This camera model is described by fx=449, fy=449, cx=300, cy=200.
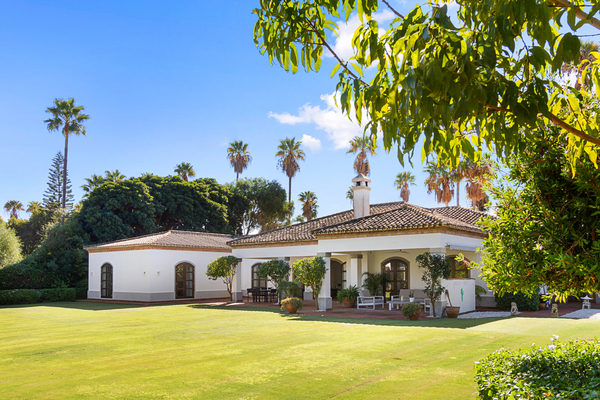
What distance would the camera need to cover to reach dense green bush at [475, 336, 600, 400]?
3.92 m

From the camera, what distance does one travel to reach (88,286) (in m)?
31.3

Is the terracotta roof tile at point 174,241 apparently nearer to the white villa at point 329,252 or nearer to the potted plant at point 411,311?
the white villa at point 329,252

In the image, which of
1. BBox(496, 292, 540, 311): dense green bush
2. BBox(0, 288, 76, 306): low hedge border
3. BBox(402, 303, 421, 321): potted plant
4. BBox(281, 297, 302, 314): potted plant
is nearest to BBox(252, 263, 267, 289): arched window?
BBox(281, 297, 302, 314): potted plant

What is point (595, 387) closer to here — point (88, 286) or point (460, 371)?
point (460, 371)

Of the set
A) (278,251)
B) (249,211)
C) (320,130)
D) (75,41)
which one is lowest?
(278,251)

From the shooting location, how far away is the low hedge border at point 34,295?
87.8 feet

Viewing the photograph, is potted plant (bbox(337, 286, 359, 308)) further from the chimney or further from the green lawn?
the green lawn

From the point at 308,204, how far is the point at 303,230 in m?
24.2

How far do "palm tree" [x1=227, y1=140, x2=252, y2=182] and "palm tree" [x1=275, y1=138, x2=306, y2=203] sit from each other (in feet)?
13.5

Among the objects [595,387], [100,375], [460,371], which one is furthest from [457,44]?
[100,375]

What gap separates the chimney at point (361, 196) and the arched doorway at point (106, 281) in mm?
17068

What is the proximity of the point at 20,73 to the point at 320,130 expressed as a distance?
16.8 metres

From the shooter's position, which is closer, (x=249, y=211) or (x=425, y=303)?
(x=425, y=303)

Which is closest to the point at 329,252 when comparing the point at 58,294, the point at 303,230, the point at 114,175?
the point at 303,230
